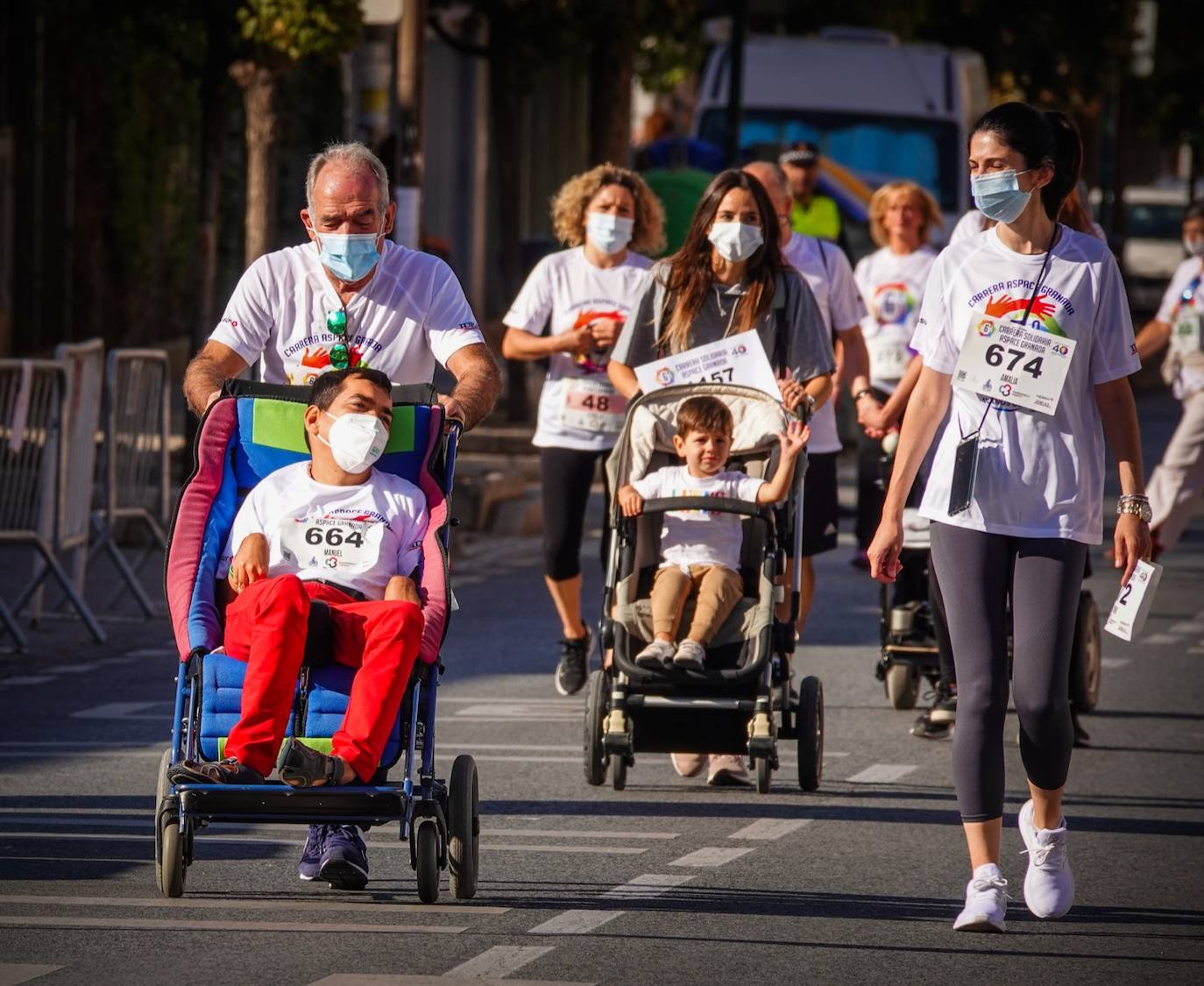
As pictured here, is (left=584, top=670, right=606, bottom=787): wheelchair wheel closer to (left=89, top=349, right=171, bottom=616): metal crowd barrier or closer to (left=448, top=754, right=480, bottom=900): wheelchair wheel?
(left=448, top=754, right=480, bottom=900): wheelchair wheel

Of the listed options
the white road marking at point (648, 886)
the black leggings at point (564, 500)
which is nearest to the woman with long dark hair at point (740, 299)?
the black leggings at point (564, 500)

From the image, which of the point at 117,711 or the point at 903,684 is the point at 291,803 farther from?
the point at 903,684

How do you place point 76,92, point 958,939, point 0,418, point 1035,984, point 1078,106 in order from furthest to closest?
point 1078,106
point 76,92
point 0,418
point 958,939
point 1035,984

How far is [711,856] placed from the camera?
7578mm

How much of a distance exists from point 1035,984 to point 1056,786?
0.71 meters

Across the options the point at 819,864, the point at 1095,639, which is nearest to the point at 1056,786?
the point at 819,864

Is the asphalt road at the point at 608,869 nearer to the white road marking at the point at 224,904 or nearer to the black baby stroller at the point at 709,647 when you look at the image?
the white road marking at the point at 224,904

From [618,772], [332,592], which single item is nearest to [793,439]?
[618,772]

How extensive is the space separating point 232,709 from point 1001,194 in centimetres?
227

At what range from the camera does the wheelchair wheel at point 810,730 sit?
27.9 feet

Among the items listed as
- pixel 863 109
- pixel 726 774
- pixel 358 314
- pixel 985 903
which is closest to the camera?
pixel 985 903

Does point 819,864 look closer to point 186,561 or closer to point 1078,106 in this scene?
point 186,561

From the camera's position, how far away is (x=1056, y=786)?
21.9 feet

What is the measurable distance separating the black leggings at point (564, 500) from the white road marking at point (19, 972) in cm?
449
